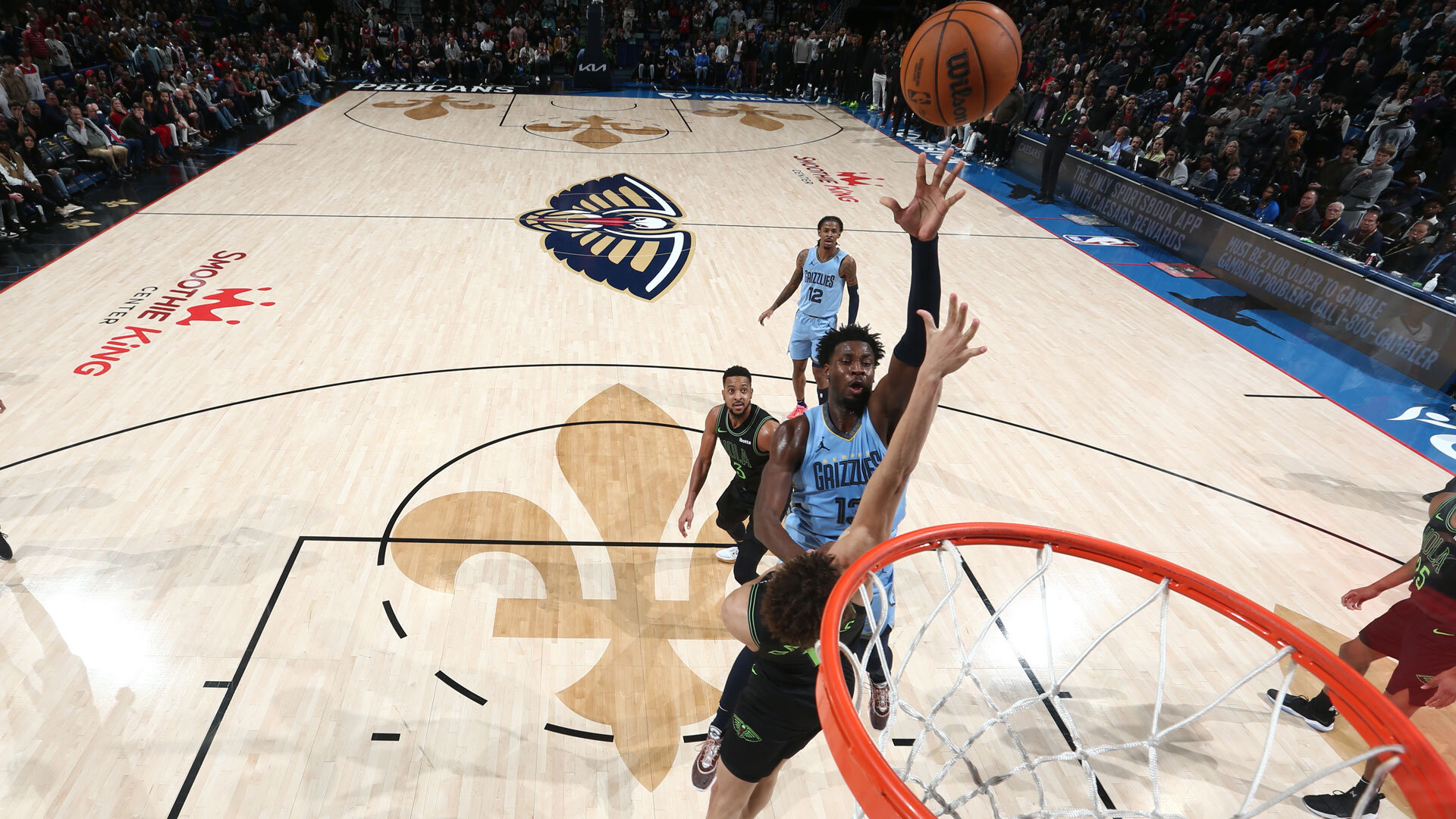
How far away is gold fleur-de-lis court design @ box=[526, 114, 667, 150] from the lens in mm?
16375

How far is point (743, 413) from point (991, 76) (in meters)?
2.55

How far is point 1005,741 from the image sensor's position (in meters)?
4.17

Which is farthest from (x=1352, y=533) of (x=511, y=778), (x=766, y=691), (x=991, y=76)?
(x=511, y=778)

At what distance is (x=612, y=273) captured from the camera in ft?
32.7

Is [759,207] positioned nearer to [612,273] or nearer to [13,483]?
[612,273]

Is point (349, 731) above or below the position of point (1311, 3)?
below

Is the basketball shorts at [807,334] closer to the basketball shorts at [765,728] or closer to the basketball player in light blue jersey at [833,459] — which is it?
the basketball player in light blue jersey at [833,459]

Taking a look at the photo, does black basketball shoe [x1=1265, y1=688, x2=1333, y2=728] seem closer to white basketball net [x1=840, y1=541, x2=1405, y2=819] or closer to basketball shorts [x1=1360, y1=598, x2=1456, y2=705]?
white basketball net [x1=840, y1=541, x2=1405, y2=819]

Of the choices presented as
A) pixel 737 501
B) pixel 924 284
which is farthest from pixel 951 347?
pixel 737 501

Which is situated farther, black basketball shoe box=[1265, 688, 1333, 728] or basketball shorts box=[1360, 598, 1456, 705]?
black basketball shoe box=[1265, 688, 1333, 728]

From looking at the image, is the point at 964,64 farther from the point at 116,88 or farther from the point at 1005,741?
the point at 116,88

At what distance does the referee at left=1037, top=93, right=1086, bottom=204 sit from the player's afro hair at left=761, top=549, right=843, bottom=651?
14140 millimetres

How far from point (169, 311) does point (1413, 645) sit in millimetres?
10402

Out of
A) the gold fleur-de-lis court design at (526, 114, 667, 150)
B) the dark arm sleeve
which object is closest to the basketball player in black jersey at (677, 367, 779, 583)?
the dark arm sleeve
